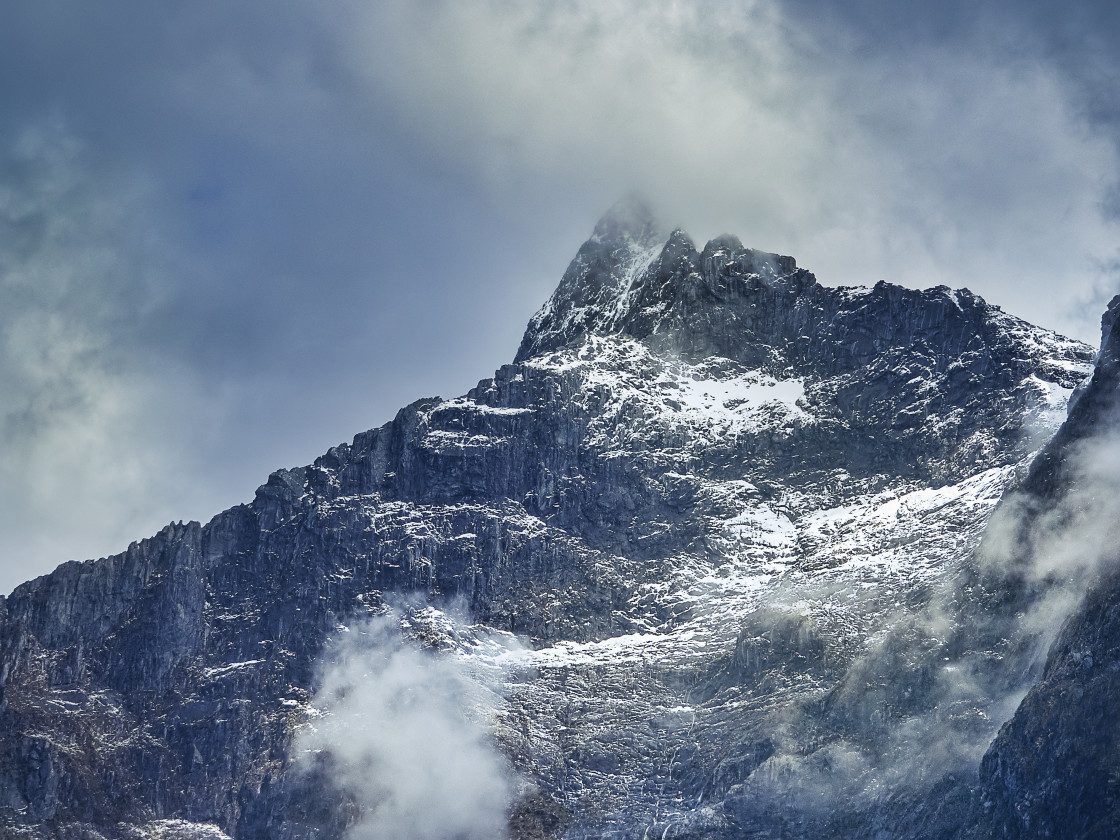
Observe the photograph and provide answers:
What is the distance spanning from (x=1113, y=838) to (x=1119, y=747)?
10.2 m

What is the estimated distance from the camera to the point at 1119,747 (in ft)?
655

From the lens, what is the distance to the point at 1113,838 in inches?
7692
